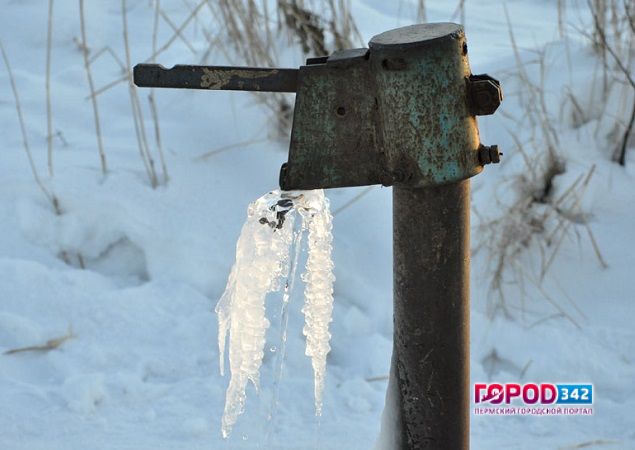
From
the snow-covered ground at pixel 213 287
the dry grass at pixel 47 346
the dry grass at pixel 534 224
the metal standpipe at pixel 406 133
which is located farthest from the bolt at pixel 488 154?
the dry grass at pixel 47 346

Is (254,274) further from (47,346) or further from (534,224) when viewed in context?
(534,224)

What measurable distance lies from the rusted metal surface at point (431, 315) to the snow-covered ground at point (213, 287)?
729 mm

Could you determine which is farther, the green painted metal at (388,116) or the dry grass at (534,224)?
the dry grass at (534,224)

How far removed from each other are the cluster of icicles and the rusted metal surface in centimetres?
13

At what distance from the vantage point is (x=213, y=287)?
2.47 meters

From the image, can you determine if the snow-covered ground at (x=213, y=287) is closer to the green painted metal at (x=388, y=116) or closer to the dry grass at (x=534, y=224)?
the dry grass at (x=534, y=224)

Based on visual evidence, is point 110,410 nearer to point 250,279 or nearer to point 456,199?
point 250,279

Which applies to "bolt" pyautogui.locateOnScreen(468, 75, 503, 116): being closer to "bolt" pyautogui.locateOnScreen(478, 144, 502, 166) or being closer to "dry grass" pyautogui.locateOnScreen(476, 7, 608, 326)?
"bolt" pyautogui.locateOnScreen(478, 144, 502, 166)

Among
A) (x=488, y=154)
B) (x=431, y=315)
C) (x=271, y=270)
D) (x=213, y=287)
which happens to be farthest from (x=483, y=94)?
(x=213, y=287)

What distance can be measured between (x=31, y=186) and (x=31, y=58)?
3.28ft

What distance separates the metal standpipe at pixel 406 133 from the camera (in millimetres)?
1080

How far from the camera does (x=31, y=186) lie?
8.74 ft

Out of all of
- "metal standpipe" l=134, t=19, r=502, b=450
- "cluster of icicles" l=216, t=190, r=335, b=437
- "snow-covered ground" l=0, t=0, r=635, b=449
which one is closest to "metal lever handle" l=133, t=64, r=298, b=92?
"metal standpipe" l=134, t=19, r=502, b=450

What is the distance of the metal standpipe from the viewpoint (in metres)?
1.08
